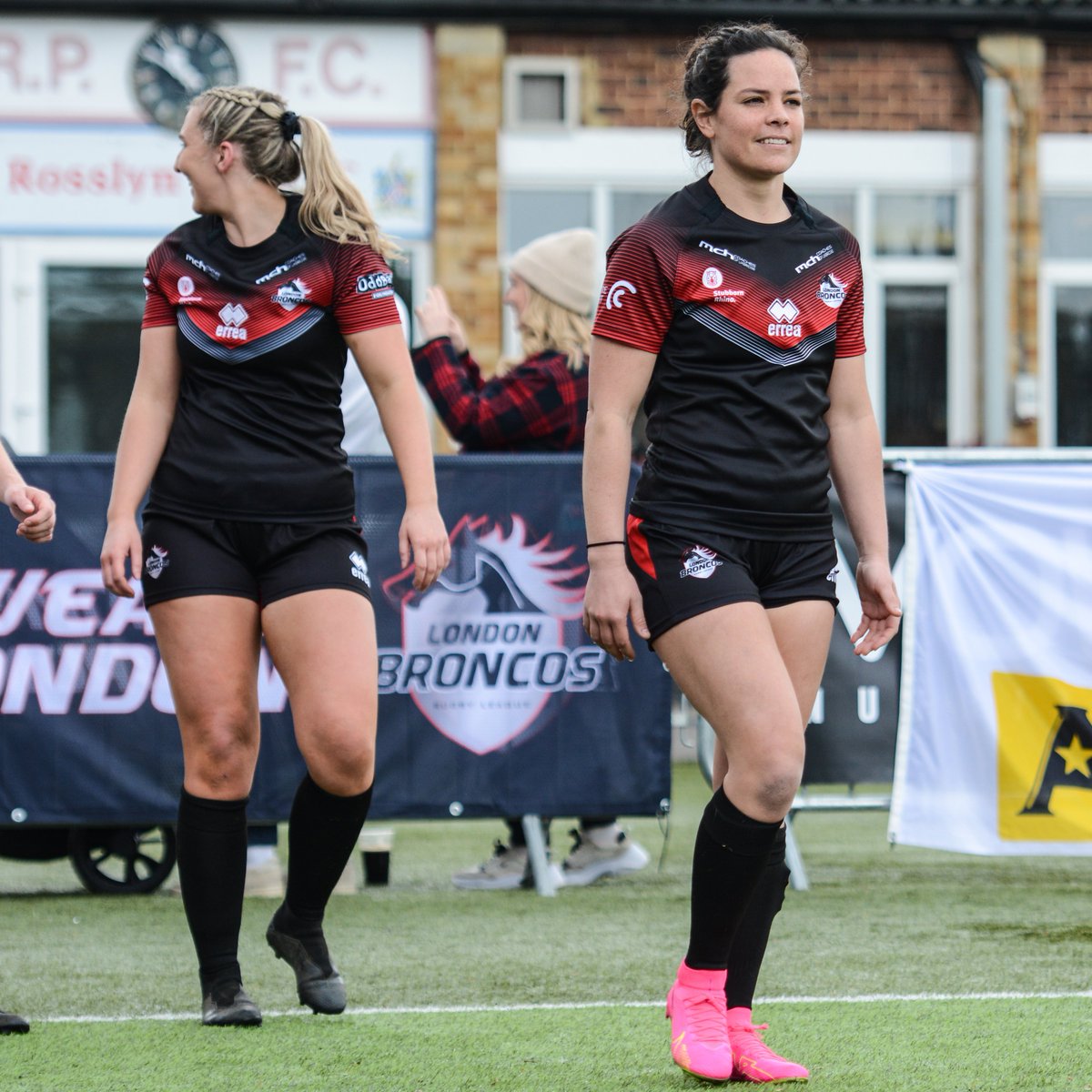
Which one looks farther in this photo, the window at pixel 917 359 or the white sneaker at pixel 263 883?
the window at pixel 917 359

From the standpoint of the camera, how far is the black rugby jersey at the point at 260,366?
4.04 metres

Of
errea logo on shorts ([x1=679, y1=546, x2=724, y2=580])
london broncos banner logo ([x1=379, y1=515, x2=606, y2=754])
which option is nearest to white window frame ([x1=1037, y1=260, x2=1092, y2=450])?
london broncos banner logo ([x1=379, y1=515, x2=606, y2=754])

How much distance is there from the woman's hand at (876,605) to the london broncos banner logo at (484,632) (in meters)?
2.59

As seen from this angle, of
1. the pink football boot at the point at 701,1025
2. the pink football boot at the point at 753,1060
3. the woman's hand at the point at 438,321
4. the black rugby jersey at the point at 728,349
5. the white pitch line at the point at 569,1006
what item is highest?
the woman's hand at the point at 438,321

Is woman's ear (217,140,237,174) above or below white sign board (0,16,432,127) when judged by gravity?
below

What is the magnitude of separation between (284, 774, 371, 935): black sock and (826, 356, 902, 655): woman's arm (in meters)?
1.18

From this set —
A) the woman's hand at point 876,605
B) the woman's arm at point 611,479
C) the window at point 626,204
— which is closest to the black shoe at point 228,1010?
the woman's arm at point 611,479

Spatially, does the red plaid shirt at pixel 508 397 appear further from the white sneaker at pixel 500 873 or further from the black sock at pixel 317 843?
the black sock at pixel 317 843

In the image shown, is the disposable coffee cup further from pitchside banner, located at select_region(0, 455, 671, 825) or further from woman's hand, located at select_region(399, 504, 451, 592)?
woman's hand, located at select_region(399, 504, 451, 592)

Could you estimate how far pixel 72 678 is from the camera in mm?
6246

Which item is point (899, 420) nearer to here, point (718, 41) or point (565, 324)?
point (565, 324)

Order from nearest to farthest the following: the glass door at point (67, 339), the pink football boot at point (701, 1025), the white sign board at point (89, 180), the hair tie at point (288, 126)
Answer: the pink football boot at point (701, 1025)
the hair tie at point (288, 126)
the white sign board at point (89, 180)
the glass door at point (67, 339)

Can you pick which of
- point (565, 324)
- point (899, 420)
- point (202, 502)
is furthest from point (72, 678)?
point (899, 420)

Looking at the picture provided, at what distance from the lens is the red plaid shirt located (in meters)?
6.39
